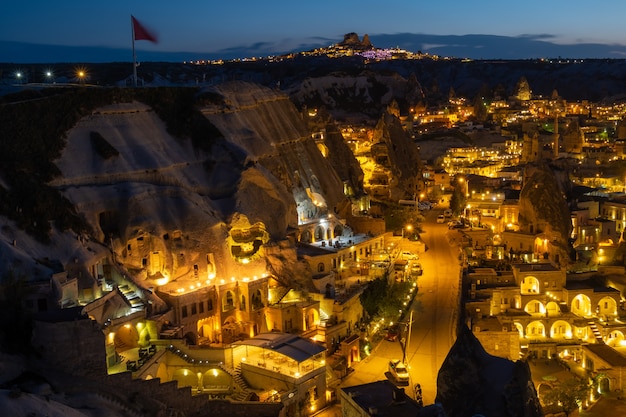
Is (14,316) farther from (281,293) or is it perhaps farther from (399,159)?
(399,159)

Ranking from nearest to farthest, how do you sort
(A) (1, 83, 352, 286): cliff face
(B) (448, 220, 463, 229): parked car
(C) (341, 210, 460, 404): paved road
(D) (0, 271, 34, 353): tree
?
(D) (0, 271, 34, 353): tree < (C) (341, 210, 460, 404): paved road < (A) (1, 83, 352, 286): cliff face < (B) (448, 220, 463, 229): parked car

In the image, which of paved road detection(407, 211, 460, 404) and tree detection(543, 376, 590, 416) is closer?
tree detection(543, 376, 590, 416)

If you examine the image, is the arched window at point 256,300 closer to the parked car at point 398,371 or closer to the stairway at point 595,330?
the parked car at point 398,371

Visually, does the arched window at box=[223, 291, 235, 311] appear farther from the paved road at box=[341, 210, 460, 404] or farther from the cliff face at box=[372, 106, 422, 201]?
the cliff face at box=[372, 106, 422, 201]

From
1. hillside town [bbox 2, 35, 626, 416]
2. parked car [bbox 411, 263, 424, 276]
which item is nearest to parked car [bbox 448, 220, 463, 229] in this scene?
hillside town [bbox 2, 35, 626, 416]

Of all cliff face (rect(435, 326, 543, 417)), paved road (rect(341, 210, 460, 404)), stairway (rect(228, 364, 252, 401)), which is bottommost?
paved road (rect(341, 210, 460, 404))

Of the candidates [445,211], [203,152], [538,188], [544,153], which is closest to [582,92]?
[544,153]
